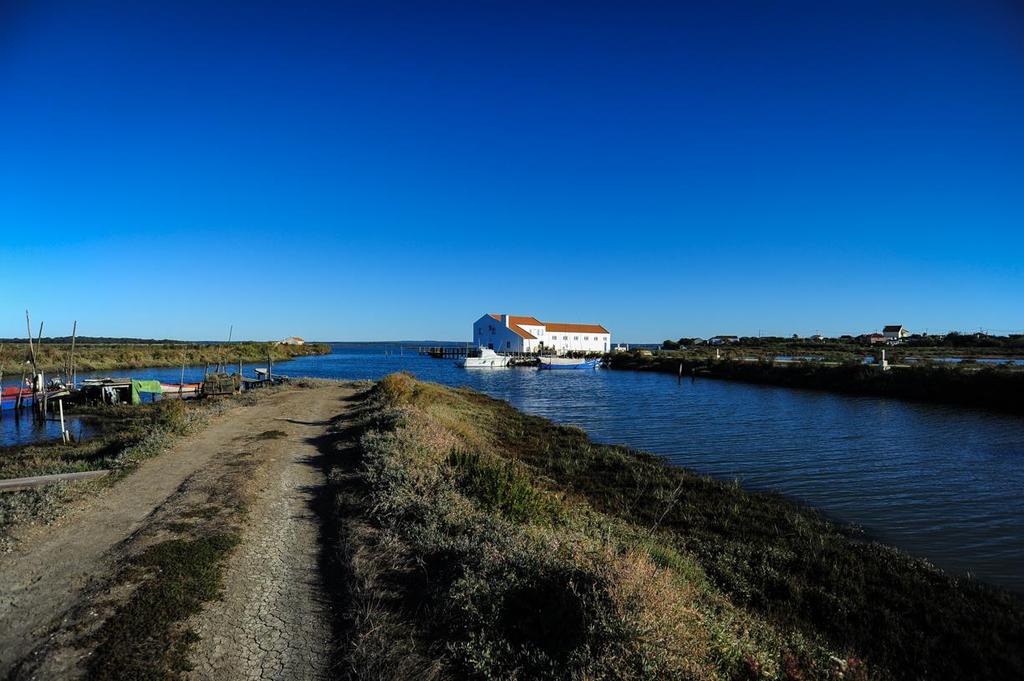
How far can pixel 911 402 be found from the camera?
35.1 metres

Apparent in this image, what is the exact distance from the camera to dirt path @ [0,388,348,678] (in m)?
5.29

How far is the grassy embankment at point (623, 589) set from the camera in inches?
199

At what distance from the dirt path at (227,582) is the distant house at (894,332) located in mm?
154088

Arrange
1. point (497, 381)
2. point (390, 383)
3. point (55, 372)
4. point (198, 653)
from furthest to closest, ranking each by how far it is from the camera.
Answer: point (497, 381) → point (55, 372) → point (390, 383) → point (198, 653)

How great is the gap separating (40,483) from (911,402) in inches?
1660

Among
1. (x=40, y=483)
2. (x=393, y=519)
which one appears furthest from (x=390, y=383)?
(x=393, y=519)

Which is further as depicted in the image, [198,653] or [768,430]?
[768,430]

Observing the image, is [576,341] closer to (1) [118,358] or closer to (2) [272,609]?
(1) [118,358]

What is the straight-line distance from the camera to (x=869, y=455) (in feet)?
63.3

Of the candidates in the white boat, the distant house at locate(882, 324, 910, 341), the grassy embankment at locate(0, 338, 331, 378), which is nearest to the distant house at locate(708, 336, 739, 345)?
the distant house at locate(882, 324, 910, 341)

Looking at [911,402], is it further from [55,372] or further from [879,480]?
[55,372]

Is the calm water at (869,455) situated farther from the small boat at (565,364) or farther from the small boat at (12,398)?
the small boat at (565,364)

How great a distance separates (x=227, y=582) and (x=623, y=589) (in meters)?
4.78

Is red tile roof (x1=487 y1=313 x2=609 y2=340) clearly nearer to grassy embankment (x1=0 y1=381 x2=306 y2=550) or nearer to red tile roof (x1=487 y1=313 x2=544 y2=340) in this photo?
red tile roof (x1=487 y1=313 x2=544 y2=340)
